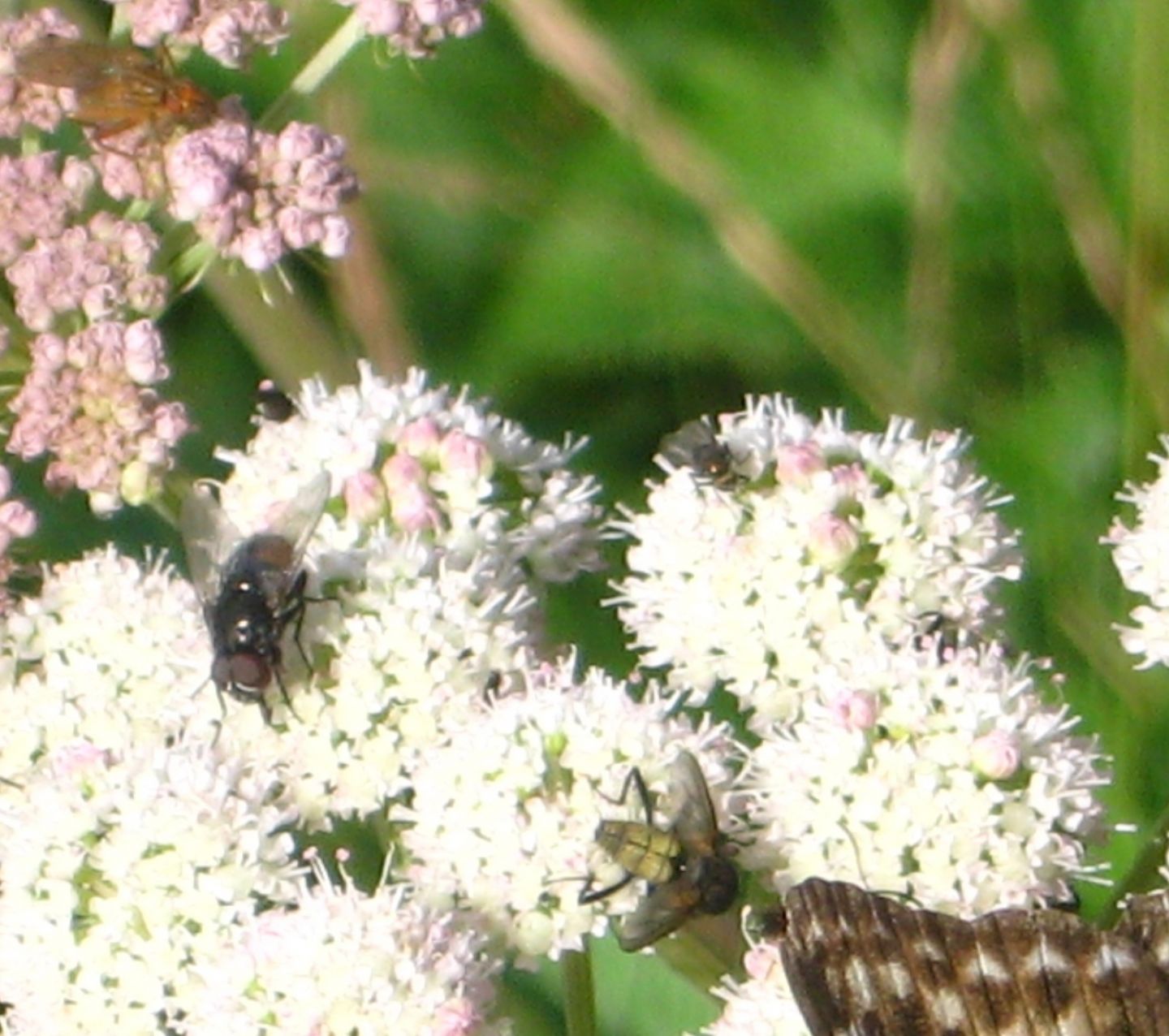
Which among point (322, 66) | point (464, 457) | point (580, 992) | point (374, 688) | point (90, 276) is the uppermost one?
point (322, 66)

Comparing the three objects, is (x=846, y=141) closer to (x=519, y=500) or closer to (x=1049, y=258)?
(x=1049, y=258)

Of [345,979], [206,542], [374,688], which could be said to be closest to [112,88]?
[206,542]

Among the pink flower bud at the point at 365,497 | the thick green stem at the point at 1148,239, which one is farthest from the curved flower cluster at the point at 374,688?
the thick green stem at the point at 1148,239

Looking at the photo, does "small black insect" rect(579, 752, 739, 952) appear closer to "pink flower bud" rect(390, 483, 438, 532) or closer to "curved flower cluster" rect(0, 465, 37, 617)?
"pink flower bud" rect(390, 483, 438, 532)

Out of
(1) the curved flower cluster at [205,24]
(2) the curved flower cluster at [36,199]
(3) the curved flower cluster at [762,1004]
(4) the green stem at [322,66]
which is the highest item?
(1) the curved flower cluster at [205,24]

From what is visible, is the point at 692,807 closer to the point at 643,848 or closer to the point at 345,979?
the point at 643,848

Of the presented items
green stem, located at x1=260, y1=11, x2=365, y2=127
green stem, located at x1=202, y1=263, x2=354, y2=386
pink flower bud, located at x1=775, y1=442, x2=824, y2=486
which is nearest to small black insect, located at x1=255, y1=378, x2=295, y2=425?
green stem, located at x1=202, y1=263, x2=354, y2=386

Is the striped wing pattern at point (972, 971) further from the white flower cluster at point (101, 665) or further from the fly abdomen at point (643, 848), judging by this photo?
the white flower cluster at point (101, 665)
